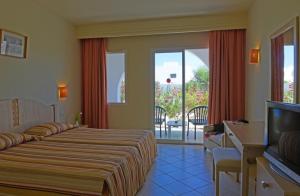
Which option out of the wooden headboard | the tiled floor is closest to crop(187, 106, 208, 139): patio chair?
the tiled floor

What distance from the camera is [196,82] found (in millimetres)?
5453

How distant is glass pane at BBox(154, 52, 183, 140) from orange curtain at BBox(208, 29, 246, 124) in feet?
2.52

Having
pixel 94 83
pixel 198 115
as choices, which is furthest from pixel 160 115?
pixel 94 83

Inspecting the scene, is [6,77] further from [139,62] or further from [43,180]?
[139,62]

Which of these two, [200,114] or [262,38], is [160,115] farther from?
[262,38]

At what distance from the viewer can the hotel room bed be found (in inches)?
84.1

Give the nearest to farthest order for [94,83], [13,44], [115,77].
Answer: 1. [13,44]
2. [94,83]
3. [115,77]

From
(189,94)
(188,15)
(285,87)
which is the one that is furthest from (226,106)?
(285,87)

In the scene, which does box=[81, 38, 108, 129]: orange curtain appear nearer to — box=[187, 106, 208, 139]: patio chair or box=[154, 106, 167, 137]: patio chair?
box=[154, 106, 167, 137]: patio chair

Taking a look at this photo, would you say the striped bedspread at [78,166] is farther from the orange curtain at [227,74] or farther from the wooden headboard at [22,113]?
the orange curtain at [227,74]

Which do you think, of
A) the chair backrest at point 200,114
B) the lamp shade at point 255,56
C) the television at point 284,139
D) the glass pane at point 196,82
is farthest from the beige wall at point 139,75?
the television at point 284,139

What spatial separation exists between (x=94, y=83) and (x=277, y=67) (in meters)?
3.92

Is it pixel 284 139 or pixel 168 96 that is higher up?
pixel 168 96

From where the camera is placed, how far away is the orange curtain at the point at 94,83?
224 inches
